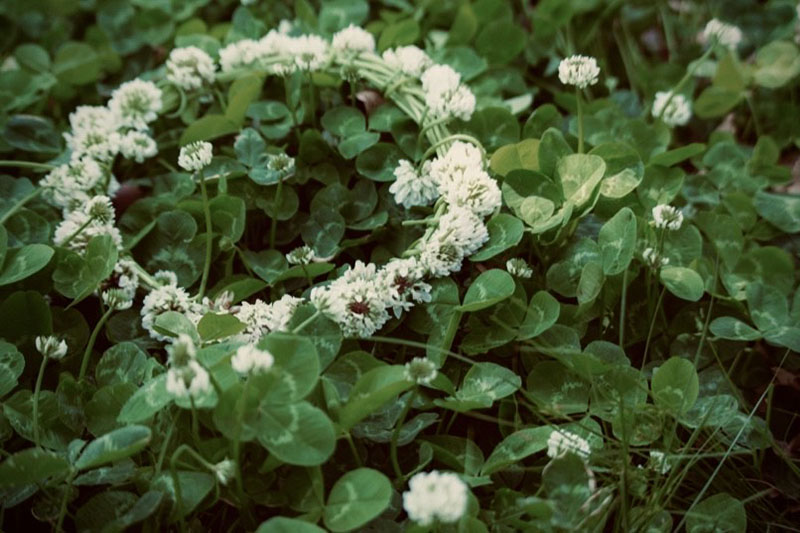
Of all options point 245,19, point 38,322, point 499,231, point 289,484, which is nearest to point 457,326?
point 499,231

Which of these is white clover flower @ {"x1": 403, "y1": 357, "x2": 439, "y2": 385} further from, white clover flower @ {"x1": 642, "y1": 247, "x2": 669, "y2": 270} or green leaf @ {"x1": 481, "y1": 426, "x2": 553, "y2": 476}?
white clover flower @ {"x1": 642, "y1": 247, "x2": 669, "y2": 270}

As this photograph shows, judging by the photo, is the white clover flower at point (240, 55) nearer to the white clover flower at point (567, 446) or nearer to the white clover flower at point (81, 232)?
the white clover flower at point (81, 232)

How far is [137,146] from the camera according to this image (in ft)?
3.63

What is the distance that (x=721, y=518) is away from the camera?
84cm

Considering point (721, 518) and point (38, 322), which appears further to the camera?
point (38, 322)

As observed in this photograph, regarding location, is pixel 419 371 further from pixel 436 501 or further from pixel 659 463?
pixel 659 463

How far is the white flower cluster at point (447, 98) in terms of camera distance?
1.05 metres

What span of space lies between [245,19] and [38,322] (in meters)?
0.66

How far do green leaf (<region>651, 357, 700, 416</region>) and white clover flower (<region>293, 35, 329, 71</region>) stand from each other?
0.60 meters

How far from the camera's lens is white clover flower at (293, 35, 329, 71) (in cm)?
111

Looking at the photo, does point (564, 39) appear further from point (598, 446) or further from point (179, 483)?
point (179, 483)

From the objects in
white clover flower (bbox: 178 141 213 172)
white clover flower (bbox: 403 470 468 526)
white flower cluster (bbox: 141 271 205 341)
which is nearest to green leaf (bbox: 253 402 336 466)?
white clover flower (bbox: 403 470 468 526)

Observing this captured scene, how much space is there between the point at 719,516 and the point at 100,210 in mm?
776

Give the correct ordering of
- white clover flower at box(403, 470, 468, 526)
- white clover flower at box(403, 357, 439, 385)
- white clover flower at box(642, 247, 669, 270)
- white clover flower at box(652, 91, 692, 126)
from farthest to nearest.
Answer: white clover flower at box(652, 91, 692, 126) → white clover flower at box(642, 247, 669, 270) → white clover flower at box(403, 357, 439, 385) → white clover flower at box(403, 470, 468, 526)
